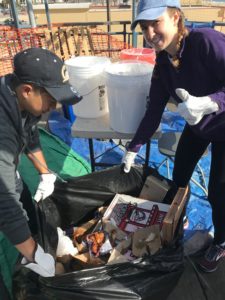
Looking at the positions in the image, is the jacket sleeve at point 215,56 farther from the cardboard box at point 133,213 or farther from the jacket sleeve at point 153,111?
the cardboard box at point 133,213

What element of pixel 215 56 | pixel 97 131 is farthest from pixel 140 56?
pixel 215 56

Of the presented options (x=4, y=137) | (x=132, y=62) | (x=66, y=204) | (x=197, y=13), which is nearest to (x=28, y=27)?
(x=132, y=62)

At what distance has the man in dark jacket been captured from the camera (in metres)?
0.94

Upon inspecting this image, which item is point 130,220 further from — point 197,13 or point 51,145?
point 197,13

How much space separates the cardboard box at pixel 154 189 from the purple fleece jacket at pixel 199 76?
38 cm

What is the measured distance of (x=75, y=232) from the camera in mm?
1629

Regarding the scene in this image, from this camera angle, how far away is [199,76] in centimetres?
125

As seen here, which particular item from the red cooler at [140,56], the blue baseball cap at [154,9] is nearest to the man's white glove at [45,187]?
the blue baseball cap at [154,9]

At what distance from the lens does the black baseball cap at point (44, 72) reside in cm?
97

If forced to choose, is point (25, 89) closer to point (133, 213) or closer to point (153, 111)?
point (153, 111)

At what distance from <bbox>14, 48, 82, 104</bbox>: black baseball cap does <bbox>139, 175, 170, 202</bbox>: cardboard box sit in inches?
32.2

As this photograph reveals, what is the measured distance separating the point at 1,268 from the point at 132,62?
1.46m

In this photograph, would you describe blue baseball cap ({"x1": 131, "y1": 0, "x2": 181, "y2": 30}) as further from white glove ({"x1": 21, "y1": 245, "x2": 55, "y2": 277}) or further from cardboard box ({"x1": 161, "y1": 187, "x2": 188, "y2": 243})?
white glove ({"x1": 21, "y1": 245, "x2": 55, "y2": 277})

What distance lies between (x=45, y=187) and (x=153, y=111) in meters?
0.74
